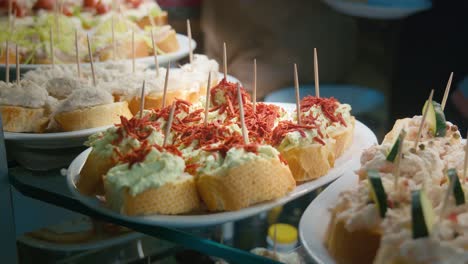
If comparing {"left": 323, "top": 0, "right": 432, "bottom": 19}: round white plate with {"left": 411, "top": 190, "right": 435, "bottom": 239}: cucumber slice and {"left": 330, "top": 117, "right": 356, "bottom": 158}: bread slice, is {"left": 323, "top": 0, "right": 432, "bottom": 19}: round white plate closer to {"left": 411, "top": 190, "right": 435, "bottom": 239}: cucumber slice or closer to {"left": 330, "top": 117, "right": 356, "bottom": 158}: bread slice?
{"left": 330, "top": 117, "right": 356, "bottom": 158}: bread slice

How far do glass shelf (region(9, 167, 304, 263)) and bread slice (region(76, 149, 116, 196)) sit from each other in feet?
0.13

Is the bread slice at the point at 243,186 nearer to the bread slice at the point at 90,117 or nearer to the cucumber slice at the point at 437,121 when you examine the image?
the cucumber slice at the point at 437,121

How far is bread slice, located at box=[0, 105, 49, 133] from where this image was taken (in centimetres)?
201

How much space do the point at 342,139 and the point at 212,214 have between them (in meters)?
0.54

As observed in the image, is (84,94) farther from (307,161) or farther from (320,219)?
(320,219)

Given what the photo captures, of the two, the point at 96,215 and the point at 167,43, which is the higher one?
the point at 167,43

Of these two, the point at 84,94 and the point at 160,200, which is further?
the point at 84,94

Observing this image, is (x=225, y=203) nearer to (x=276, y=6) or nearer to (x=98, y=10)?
(x=98, y=10)

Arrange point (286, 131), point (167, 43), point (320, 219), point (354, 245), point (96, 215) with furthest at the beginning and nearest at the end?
point (167, 43), point (286, 131), point (96, 215), point (320, 219), point (354, 245)

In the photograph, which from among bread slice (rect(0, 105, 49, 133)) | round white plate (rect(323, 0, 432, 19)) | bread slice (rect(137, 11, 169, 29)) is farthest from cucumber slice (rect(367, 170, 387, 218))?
bread slice (rect(137, 11, 169, 29))

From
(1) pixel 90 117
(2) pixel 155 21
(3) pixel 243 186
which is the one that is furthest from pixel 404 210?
(2) pixel 155 21

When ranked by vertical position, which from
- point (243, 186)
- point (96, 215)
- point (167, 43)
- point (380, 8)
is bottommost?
point (96, 215)

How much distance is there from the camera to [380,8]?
3.59 m

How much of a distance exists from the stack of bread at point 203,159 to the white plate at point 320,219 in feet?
0.34
